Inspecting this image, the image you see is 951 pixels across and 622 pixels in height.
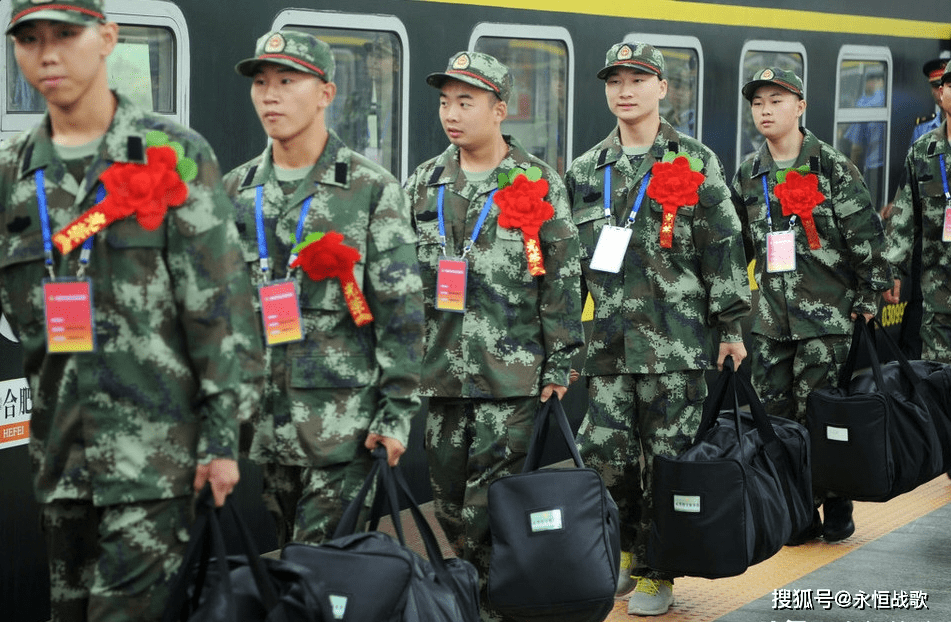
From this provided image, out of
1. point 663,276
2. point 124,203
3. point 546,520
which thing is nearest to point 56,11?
point 124,203

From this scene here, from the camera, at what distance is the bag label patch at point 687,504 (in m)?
4.90

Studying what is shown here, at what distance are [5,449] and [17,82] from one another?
42.8 inches

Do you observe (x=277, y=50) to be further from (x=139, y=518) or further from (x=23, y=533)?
(x=23, y=533)

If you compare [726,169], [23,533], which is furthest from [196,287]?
[726,169]

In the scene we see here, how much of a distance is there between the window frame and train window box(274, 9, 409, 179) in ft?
14.3

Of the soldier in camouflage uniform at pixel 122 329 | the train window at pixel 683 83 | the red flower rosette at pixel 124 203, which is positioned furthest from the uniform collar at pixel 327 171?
the train window at pixel 683 83

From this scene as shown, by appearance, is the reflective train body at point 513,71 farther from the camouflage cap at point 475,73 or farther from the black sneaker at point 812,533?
the black sneaker at point 812,533

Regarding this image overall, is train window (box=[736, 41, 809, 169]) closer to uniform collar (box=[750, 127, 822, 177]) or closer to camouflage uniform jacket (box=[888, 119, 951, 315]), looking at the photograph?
camouflage uniform jacket (box=[888, 119, 951, 315])

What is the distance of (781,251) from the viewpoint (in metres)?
6.34

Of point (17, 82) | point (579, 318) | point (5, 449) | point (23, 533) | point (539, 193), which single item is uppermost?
point (17, 82)

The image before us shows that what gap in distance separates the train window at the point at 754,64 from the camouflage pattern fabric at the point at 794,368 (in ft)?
7.11

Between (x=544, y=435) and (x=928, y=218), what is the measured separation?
3255 millimetres

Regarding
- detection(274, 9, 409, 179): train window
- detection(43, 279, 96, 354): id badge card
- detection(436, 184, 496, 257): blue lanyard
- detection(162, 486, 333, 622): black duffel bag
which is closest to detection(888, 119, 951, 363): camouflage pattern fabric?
detection(274, 9, 409, 179): train window

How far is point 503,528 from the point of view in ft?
14.1
